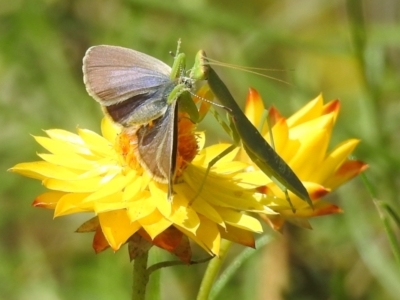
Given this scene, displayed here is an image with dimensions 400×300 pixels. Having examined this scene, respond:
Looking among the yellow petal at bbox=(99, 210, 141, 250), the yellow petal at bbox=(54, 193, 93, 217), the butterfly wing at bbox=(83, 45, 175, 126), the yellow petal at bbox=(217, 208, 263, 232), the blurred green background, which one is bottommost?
the blurred green background

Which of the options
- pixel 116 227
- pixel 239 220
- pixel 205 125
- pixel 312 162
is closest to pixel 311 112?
pixel 312 162

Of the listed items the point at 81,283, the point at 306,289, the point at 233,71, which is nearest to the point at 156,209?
the point at 306,289

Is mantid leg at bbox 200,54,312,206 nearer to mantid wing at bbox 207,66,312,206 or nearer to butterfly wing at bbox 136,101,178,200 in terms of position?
mantid wing at bbox 207,66,312,206

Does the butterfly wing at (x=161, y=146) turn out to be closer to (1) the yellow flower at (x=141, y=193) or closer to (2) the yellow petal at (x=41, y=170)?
(1) the yellow flower at (x=141, y=193)

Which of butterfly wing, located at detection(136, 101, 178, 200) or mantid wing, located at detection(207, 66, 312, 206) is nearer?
butterfly wing, located at detection(136, 101, 178, 200)


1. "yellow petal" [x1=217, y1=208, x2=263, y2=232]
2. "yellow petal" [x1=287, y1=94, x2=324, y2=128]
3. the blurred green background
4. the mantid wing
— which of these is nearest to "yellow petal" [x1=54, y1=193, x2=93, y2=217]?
"yellow petal" [x1=217, y1=208, x2=263, y2=232]

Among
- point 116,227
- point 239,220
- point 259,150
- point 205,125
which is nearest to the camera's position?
point 116,227

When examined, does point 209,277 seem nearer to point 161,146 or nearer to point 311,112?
point 161,146
